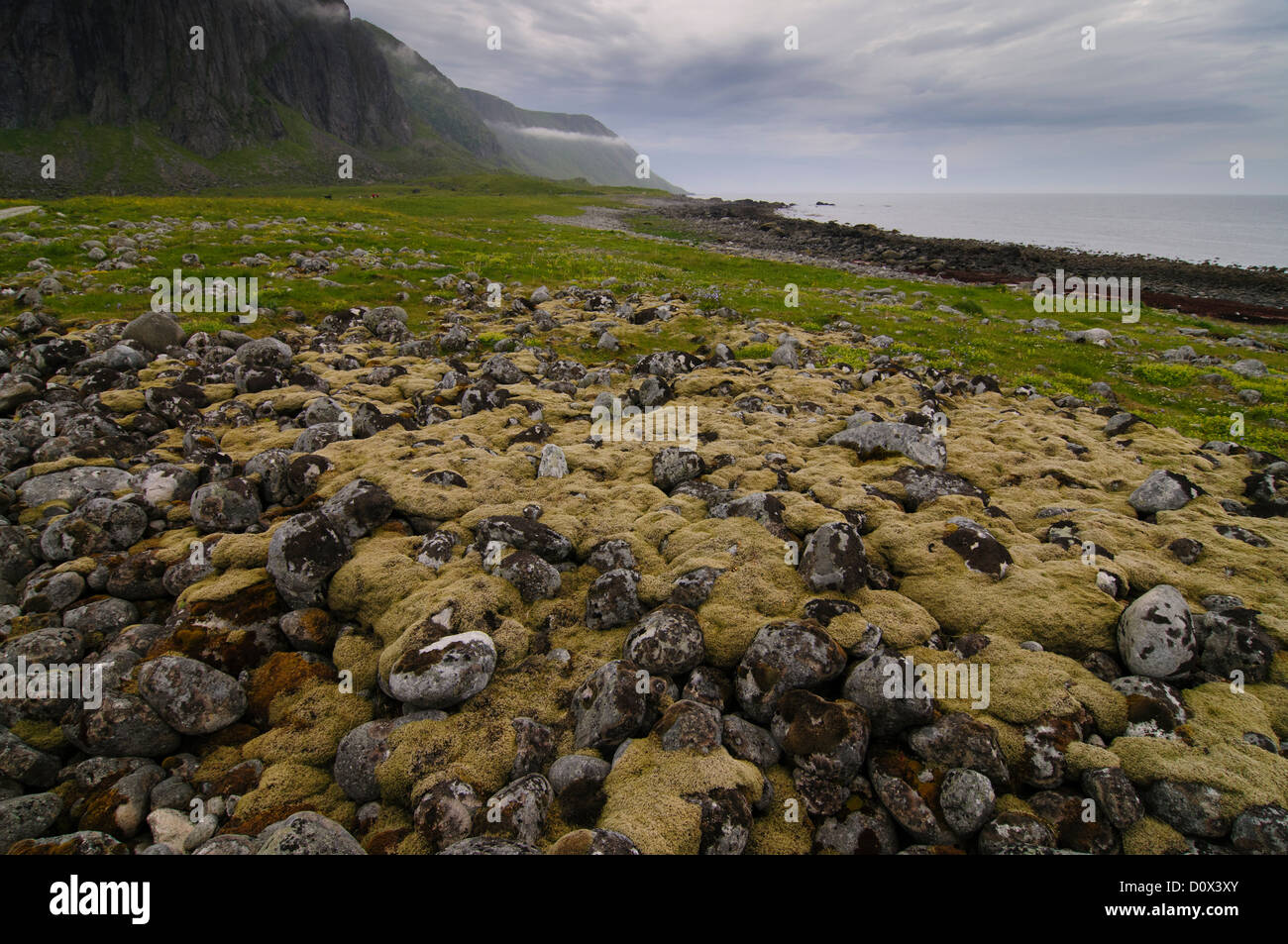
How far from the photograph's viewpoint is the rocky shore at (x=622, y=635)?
5.71m

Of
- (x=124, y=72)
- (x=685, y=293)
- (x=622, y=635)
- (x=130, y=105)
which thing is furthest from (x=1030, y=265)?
(x=124, y=72)

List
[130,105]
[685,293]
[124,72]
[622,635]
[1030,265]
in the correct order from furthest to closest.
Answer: [124,72] < [130,105] < [1030,265] < [685,293] < [622,635]

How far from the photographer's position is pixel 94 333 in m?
17.2

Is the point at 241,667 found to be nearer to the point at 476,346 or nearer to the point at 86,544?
the point at 86,544

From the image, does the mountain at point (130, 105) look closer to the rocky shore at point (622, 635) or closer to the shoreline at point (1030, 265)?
the shoreline at point (1030, 265)

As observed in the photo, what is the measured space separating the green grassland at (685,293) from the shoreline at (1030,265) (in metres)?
9.52

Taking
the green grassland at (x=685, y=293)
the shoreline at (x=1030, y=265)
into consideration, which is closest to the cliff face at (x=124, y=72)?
the green grassland at (x=685, y=293)

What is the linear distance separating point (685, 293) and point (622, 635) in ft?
86.8

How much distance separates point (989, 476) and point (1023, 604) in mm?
4995

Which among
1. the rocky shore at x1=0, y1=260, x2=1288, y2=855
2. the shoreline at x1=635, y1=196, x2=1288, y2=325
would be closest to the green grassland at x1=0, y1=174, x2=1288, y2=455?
the rocky shore at x1=0, y1=260, x2=1288, y2=855

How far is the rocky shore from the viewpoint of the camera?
18.7ft

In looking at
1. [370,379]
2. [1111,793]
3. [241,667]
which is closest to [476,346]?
[370,379]

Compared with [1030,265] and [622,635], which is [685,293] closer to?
[622,635]

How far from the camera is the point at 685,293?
31297 mm
